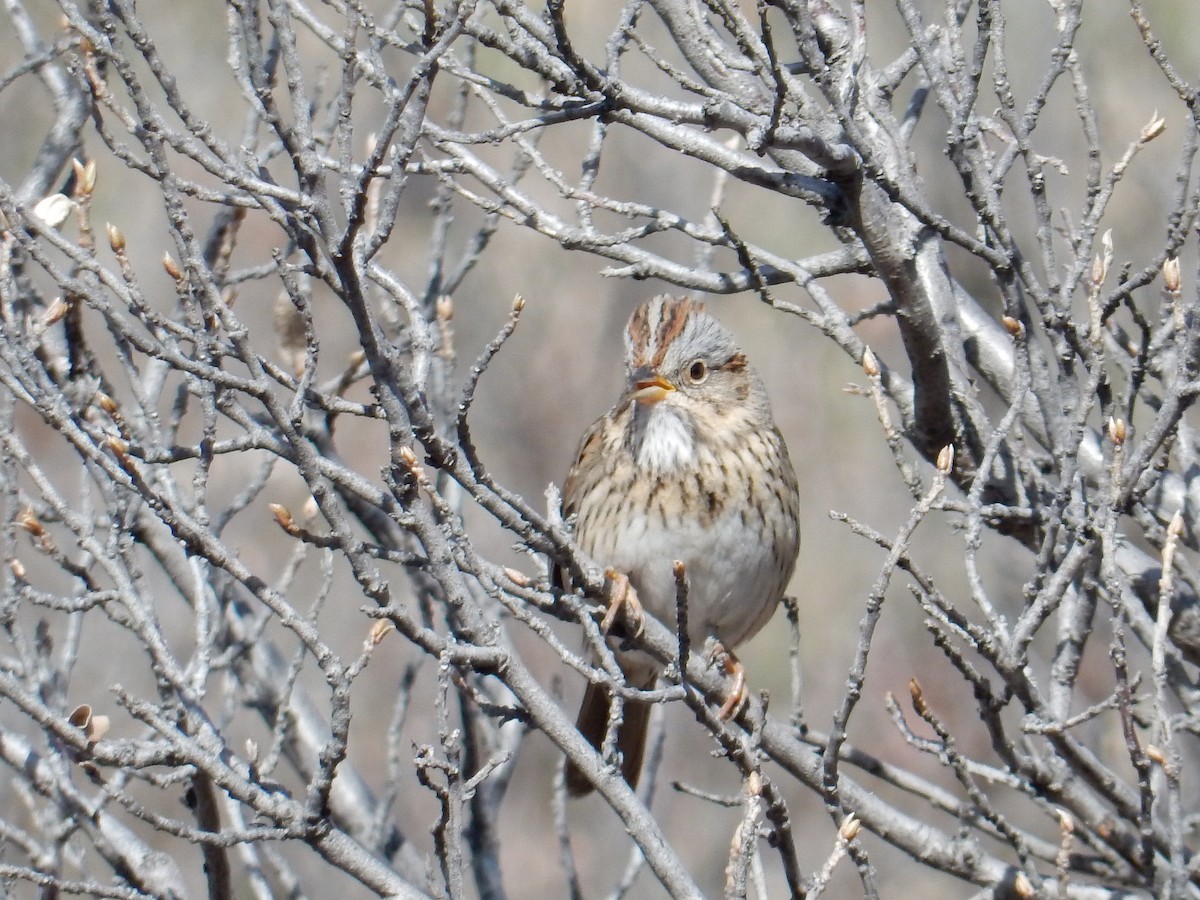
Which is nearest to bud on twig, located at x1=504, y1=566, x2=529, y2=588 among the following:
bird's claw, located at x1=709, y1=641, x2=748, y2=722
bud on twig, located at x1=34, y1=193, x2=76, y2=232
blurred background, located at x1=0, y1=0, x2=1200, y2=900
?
bird's claw, located at x1=709, y1=641, x2=748, y2=722

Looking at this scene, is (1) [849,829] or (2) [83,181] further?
(2) [83,181]

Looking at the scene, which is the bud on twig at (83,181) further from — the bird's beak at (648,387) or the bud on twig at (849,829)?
the bud on twig at (849,829)

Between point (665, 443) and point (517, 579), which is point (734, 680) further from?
point (517, 579)

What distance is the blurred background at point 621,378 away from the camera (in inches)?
312

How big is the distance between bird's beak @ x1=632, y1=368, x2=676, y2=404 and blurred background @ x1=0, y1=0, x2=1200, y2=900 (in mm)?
3481

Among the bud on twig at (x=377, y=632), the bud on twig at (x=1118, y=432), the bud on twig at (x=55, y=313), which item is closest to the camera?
the bud on twig at (x=377, y=632)

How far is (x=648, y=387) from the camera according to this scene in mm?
4113

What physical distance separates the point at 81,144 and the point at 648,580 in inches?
79.2

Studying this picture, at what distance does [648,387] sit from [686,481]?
296mm

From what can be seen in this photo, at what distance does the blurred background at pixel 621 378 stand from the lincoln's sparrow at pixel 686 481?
10.0 feet

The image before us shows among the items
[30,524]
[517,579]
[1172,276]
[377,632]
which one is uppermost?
[1172,276]

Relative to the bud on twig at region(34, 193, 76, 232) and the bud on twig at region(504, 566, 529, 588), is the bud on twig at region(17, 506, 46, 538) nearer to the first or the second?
the bud on twig at region(34, 193, 76, 232)

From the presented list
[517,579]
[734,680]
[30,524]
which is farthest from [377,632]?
[734,680]

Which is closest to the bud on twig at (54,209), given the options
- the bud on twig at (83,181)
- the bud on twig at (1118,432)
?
the bud on twig at (83,181)
